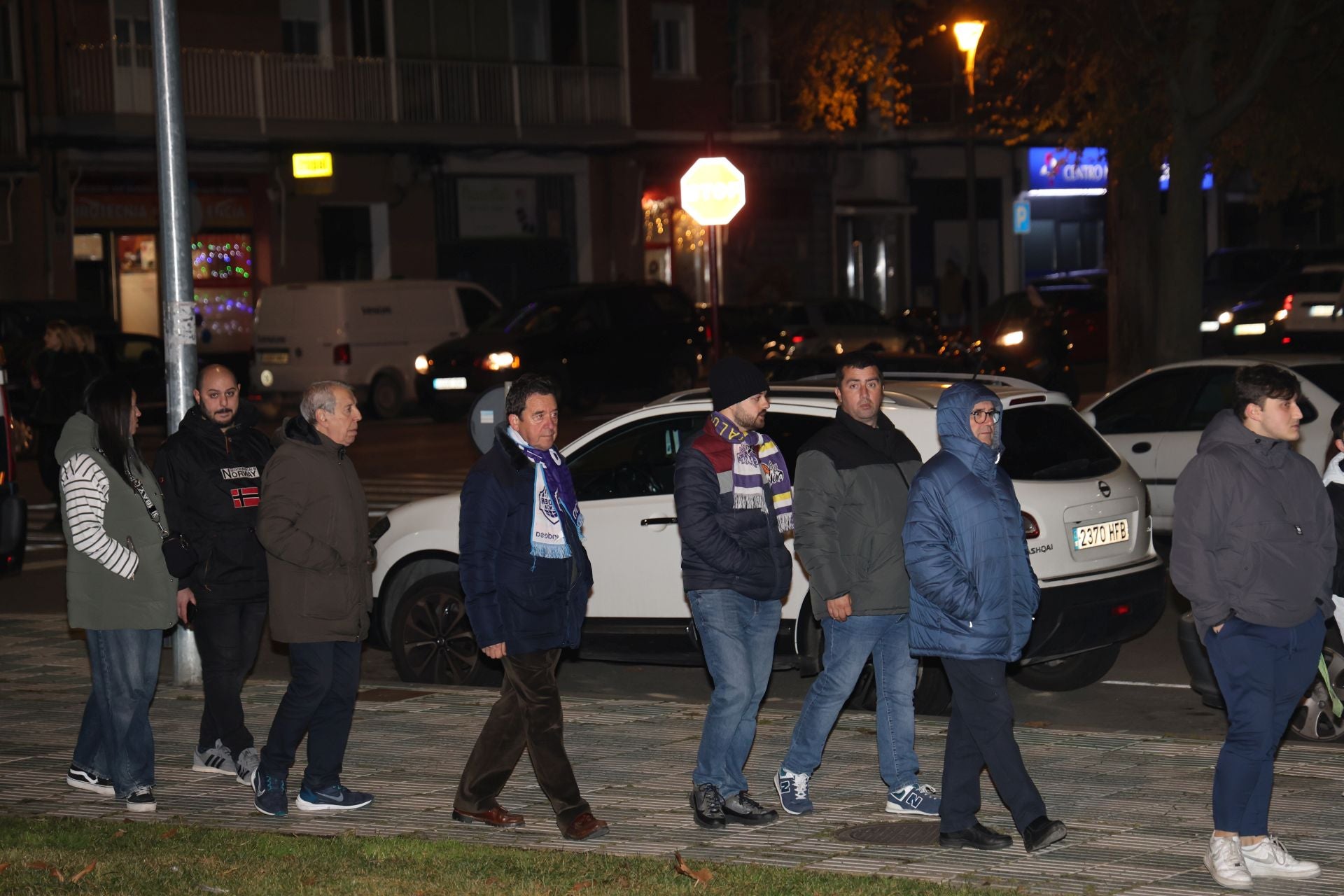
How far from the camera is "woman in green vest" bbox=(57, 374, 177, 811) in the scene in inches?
274

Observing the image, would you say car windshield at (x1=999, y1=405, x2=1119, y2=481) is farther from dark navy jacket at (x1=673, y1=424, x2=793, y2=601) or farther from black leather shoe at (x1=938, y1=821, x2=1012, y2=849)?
black leather shoe at (x1=938, y1=821, x2=1012, y2=849)

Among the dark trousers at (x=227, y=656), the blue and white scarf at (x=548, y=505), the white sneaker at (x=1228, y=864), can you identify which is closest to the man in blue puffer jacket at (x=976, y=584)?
the white sneaker at (x=1228, y=864)

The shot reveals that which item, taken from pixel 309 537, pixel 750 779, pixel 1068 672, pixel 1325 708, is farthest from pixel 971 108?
A: pixel 309 537

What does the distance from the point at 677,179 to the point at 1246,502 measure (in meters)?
35.1

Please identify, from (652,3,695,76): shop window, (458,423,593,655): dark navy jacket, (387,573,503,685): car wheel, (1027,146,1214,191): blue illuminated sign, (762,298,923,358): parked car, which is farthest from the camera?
(1027,146,1214,191): blue illuminated sign

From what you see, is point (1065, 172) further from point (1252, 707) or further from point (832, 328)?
point (1252, 707)

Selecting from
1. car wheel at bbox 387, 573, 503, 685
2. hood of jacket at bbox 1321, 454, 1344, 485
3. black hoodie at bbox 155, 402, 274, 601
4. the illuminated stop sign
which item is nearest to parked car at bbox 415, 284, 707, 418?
the illuminated stop sign

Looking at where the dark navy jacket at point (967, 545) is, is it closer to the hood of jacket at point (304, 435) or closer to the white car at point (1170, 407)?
the hood of jacket at point (304, 435)

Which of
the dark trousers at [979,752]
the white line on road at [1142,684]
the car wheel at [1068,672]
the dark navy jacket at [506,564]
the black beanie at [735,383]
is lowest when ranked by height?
the white line on road at [1142,684]

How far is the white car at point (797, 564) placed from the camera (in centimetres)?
861

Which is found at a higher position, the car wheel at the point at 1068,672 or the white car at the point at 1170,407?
the white car at the point at 1170,407

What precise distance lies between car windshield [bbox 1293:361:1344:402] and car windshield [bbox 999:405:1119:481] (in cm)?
447

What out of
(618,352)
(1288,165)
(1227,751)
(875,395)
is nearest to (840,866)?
(1227,751)

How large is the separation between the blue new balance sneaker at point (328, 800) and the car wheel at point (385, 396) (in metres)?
20.8
